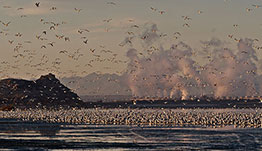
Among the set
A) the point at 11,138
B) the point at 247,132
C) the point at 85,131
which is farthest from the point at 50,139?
the point at 247,132

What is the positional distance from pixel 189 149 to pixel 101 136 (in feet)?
66.0

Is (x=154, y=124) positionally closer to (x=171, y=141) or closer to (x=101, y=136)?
(x=101, y=136)

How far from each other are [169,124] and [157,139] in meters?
Result: 31.4

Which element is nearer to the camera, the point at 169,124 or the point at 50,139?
the point at 50,139

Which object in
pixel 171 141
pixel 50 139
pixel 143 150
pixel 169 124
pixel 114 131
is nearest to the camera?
pixel 143 150

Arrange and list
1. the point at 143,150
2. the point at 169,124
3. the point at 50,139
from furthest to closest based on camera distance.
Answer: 1. the point at 169,124
2. the point at 50,139
3. the point at 143,150

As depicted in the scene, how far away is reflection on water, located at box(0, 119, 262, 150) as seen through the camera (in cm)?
6756

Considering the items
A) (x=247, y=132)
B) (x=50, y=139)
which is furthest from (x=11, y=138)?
(x=247, y=132)

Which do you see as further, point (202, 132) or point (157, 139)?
point (202, 132)

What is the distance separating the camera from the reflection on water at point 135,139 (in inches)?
2660

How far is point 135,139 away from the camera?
250 ft

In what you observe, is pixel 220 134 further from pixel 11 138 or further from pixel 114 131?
pixel 11 138

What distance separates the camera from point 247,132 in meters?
87.8

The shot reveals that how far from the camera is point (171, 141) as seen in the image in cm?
7306
